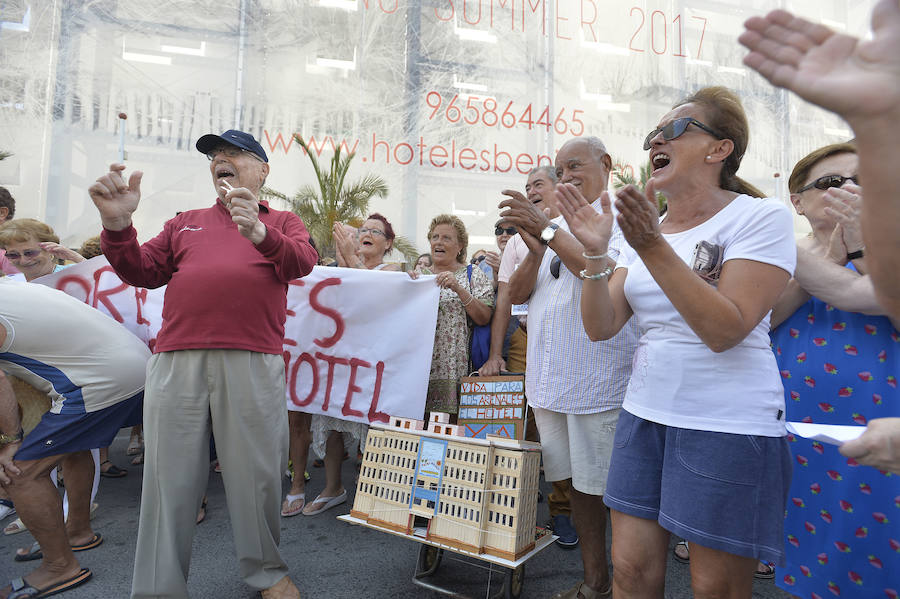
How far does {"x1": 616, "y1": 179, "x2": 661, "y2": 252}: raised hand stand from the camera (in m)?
1.28

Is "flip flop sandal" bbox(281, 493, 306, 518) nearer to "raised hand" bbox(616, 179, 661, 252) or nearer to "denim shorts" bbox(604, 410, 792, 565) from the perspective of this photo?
"denim shorts" bbox(604, 410, 792, 565)

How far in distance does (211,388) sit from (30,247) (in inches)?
81.9

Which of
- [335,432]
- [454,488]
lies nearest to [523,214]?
[454,488]

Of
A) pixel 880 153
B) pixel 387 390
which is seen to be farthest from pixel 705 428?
pixel 387 390

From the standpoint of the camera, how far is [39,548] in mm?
2879

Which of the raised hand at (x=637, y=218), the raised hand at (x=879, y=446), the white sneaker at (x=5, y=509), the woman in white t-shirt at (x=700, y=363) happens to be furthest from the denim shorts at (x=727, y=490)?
the white sneaker at (x=5, y=509)

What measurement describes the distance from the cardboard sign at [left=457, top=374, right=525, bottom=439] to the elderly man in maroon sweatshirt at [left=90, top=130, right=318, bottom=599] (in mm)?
1015

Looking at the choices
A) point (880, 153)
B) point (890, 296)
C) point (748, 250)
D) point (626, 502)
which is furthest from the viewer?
point (626, 502)

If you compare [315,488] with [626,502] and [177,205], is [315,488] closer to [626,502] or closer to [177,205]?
[626,502]

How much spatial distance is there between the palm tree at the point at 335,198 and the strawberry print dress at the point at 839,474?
512 inches

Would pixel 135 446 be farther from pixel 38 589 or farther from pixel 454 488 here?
pixel 454 488

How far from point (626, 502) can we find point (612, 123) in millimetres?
17292

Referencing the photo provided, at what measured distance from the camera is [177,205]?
48.9 ft

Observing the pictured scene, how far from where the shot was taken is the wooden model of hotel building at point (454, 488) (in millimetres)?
2213
